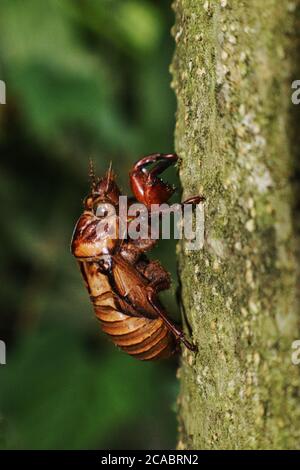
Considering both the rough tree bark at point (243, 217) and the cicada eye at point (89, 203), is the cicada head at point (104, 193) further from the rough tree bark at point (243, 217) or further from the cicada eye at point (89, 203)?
the rough tree bark at point (243, 217)

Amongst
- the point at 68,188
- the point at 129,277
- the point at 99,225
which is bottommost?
the point at 129,277

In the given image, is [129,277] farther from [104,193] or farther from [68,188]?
[68,188]

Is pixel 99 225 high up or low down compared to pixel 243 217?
up

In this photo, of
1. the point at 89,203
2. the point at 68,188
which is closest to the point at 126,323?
the point at 89,203

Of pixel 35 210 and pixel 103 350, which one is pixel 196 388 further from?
pixel 35 210

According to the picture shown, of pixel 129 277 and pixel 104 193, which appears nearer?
pixel 129 277

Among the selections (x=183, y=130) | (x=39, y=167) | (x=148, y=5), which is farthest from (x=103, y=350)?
(x=183, y=130)

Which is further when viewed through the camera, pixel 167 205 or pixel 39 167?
pixel 39 167

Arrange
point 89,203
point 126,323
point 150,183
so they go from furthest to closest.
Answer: point 89,203
point 126,323
point 150,183

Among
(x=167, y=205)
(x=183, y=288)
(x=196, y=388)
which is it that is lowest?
(x=196, y=388)
